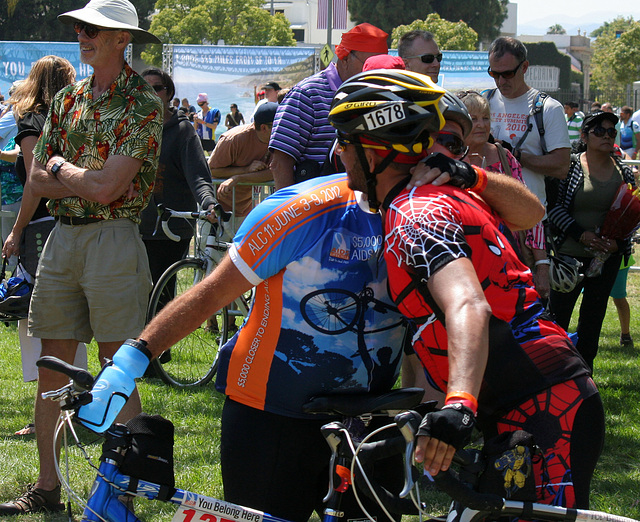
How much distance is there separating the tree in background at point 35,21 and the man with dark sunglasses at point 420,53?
164 ft

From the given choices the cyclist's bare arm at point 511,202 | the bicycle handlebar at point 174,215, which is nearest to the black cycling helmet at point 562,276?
the bicycle handlebar at point 174,215

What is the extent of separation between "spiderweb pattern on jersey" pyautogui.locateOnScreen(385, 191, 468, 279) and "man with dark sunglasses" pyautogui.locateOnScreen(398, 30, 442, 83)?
10.7ft

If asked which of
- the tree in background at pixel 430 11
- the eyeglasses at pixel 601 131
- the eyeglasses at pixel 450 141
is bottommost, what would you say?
the eyeglasses at pixel 601 131

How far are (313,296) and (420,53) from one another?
10.5ft

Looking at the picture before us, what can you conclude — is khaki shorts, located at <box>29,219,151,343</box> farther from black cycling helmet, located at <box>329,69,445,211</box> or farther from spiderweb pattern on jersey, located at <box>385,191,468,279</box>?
spiderweb pattern on jersey, located at <box>385,191,468,279</box>

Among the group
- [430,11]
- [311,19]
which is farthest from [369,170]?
[311,19]

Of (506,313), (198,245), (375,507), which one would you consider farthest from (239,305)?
(506,313)

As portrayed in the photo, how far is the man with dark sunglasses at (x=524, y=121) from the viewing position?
5453 millimetres

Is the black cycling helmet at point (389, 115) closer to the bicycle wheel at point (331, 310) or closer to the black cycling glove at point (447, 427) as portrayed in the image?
the bicycle wheel at point (331, 310)

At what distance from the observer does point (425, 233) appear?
6.56ft

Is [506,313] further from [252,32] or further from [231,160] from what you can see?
[252,32]

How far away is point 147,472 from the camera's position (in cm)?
224

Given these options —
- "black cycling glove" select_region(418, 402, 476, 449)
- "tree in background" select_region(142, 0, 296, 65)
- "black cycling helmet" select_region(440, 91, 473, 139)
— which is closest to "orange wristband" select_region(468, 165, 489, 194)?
"black cycling helmet" select_region(440, 91, 473, 139)

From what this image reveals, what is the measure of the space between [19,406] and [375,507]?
3905mm
